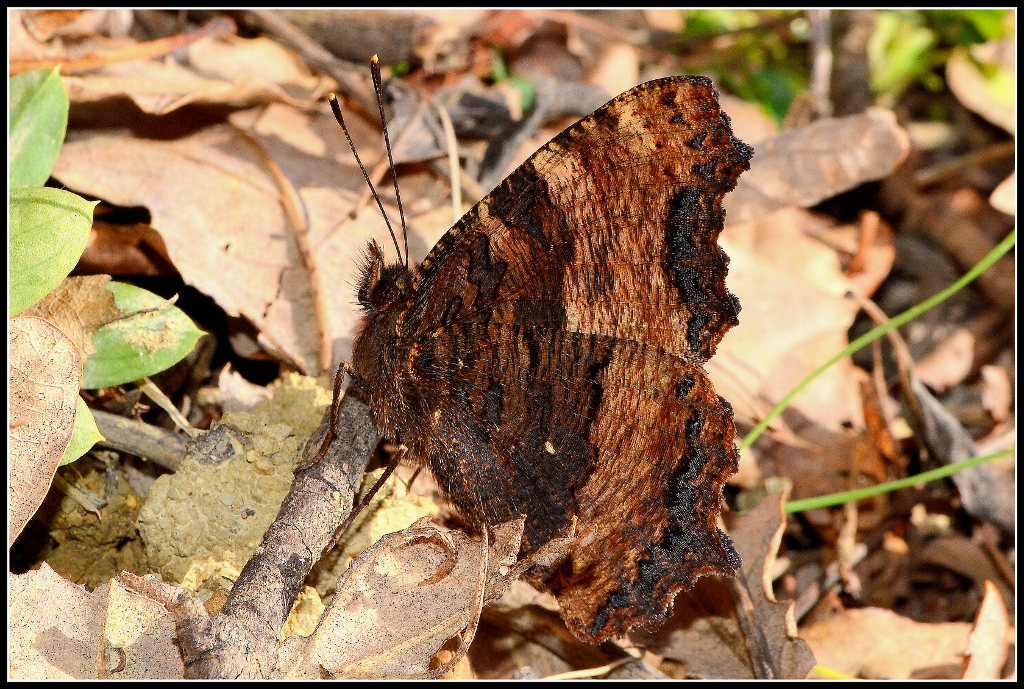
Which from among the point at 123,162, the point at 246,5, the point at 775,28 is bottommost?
the point at 123,162

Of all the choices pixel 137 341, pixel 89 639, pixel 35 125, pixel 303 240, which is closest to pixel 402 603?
pixel 89 639

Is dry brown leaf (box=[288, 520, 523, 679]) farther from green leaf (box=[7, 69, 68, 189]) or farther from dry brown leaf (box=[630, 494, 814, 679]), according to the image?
green leaf (box=[7, 69, 68, 189])

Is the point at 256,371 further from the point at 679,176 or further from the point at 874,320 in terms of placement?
the point at 874,320

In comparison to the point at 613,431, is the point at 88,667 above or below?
below

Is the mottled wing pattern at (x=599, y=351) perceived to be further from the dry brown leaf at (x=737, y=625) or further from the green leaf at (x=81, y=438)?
the green leaf at (x=81, y=438)

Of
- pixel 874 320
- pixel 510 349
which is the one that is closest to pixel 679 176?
pixel 510 349

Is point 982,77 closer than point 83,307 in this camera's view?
No

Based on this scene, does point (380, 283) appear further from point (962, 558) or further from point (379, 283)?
point (962, 558)
